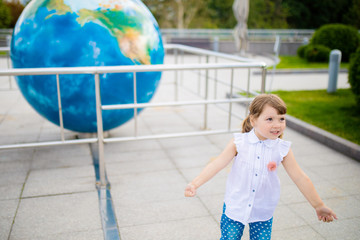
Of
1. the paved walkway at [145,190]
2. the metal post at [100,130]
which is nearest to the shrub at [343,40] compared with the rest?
the paved walkway at [145,190]

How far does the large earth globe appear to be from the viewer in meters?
4.48

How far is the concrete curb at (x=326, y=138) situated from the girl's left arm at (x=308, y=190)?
3314 millimetres

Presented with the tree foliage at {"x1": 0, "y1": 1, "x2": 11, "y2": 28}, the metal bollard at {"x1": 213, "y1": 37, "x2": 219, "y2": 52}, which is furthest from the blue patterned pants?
the tree foliage at {"x1": 0, "y1": 1, "x2": 11, "y2": 28}

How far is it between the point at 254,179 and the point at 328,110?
6.16 m

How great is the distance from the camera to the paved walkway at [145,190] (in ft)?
11.3

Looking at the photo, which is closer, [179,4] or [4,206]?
[4,206]

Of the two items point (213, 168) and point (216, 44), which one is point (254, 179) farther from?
point (216, 44)

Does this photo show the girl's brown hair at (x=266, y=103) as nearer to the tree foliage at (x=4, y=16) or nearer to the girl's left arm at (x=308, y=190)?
the girl's left arm at (x=308, y=190)

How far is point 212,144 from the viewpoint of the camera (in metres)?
5.93

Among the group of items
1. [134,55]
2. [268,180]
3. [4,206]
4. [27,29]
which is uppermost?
[27,29]

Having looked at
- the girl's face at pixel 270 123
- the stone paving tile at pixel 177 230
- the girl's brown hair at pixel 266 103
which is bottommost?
the stone paving tile at pixel 177 230

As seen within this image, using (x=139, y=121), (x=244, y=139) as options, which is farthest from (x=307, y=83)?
(x=244, y=139)

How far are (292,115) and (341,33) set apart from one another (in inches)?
514

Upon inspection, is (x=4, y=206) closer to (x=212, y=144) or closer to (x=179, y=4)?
(x=212, y=144)
